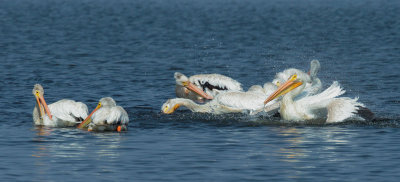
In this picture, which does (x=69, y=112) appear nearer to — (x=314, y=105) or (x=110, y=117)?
(x=110, y=117)

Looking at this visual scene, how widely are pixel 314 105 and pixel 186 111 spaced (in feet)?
9.14

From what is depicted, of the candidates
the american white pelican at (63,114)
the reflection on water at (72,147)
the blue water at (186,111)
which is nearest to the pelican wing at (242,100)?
the blue water at (186,111)

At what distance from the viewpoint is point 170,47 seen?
26.7 meters

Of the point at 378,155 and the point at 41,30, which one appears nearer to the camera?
the point at 378,155

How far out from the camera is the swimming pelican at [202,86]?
54.1 ft

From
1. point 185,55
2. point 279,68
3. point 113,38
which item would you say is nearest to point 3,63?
point 185,55

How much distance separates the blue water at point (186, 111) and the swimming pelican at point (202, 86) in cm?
37

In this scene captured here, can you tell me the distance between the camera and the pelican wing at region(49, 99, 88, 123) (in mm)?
12641

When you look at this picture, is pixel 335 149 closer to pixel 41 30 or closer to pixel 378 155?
pixel 378 155

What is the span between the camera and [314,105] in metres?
13.0

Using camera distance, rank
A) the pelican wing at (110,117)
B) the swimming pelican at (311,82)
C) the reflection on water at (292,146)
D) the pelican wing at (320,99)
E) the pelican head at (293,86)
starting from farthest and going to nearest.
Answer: the swimming pelican at (311,82), the pelican head at (293,86), the pelican wing at (320,99), the pelican wing at (110,117), the reflection on water at (292,146)

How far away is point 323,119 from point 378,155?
260 cm

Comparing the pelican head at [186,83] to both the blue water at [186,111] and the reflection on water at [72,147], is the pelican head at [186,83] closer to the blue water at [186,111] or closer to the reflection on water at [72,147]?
the blue water at [186,111]

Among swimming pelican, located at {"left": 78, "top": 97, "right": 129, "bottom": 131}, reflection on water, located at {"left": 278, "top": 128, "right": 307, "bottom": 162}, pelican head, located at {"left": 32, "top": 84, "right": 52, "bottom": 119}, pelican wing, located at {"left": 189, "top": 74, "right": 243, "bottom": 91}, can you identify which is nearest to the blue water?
reflection on water, located at {"left": 278, "top": 128, "right": 307, "bottom": 162}
